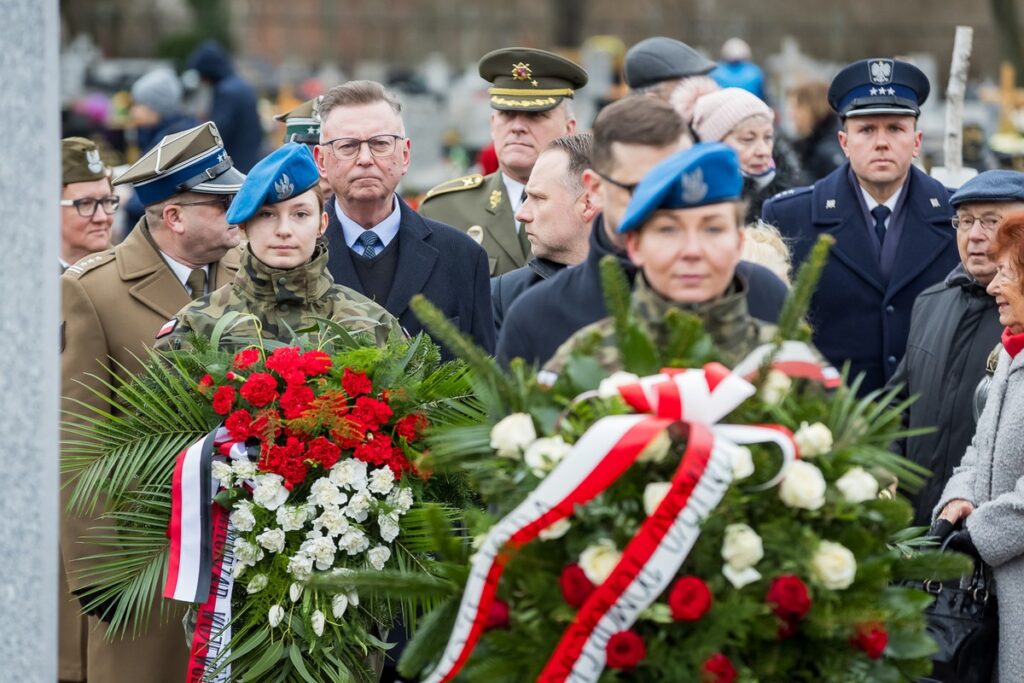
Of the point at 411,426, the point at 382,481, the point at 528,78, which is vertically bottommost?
the point at 382,481

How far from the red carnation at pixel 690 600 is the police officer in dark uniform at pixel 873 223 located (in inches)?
124

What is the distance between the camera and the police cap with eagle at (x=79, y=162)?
7.13 m

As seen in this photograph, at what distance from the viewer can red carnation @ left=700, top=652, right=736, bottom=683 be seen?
341 centimetres

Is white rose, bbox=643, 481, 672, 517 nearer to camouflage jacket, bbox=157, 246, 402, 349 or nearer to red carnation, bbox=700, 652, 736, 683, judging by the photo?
red carnation, bbox=700, 652, 736, 683

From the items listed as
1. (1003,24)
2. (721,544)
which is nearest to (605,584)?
(721,544)

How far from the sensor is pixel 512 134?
7.23m

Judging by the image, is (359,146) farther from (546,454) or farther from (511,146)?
(546,454)

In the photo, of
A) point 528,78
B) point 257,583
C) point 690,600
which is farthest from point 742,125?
point 690,600

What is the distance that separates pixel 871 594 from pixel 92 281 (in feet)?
10.4

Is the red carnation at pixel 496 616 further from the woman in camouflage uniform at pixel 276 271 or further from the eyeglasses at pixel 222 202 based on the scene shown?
the eyeglasses at pixel 222 202

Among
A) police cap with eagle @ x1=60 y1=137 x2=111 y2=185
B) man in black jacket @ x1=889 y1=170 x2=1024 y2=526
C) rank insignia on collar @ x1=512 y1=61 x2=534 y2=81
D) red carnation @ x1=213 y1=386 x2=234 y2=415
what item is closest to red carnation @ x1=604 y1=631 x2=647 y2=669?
red carnation @ x1=213 y1=386 x2=234 y2=415

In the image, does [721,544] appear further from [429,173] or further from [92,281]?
[429,173]

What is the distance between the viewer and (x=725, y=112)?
694 cm

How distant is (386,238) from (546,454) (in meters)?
2.70
